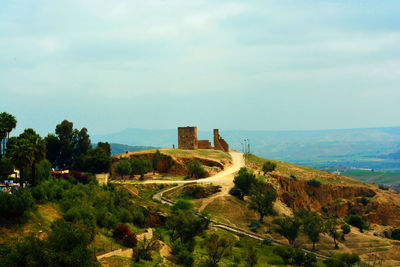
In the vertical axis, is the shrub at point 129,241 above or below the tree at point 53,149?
below

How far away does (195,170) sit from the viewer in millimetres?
78625

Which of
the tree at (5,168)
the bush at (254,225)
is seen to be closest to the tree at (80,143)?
the tree at (5,168)

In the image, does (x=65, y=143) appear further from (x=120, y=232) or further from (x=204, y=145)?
(x=120, y=232)

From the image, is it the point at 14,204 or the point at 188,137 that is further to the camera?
the point at 188,137

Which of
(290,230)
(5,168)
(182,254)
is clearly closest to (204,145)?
(290,230)

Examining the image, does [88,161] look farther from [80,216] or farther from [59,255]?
[59,255]

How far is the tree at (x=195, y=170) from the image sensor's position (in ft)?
258

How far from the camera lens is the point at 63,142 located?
77.2m

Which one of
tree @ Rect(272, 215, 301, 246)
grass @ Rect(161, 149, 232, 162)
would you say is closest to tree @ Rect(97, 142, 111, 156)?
grass @ Rect(161, 149, 232, 162)

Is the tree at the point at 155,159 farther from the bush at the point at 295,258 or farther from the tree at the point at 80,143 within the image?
the bush at the point at 295,258

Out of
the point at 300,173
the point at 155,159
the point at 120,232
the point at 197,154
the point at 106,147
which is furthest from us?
the point at 300,173

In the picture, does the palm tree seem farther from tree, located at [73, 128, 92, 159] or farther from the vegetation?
tree, located at [73, 128, 92, 159]

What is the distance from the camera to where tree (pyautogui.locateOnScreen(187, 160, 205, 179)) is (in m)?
78.6

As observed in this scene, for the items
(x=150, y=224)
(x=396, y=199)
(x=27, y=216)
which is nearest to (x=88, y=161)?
(x=150, y=224)
